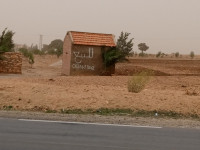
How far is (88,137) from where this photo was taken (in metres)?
9.65

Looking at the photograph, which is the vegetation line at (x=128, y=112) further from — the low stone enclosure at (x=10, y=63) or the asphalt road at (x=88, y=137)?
the low stone enclosure at (x=10, y=63)

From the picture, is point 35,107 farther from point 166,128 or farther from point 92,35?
point 92,35

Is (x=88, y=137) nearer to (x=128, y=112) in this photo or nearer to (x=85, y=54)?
(x=128, y=112)

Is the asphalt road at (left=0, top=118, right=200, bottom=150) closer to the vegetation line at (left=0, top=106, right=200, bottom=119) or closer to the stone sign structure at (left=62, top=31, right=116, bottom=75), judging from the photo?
the vegetation line at (left=0, top=106, right=200, bottom=119)

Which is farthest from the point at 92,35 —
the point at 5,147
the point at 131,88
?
the point at 5,147

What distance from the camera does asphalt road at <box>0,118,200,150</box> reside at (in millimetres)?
8602

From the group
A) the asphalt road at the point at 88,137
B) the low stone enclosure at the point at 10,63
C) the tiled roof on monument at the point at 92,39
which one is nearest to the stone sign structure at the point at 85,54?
the tiled roof on monument at the point at 92,39

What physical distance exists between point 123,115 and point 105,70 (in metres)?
20.9

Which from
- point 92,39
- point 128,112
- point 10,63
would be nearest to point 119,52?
point 92,39

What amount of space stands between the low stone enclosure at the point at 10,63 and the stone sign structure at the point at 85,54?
4.28 m

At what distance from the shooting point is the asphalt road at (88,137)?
860 centimetres

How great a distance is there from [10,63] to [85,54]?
6680mm

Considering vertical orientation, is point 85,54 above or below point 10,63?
above

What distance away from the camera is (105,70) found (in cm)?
3509
